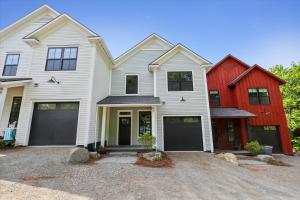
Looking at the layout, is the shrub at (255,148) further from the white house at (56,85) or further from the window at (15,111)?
the window at (15,111)

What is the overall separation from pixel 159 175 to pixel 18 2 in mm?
14447

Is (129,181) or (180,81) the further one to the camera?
(180,81)

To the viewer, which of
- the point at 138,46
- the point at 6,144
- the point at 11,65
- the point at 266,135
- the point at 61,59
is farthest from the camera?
the point at 138,46

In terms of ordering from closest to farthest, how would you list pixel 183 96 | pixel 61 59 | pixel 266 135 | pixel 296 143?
1. pixel 61 59
2. pixel 183 96
3. pixel 266 135
4. pixel 296 143

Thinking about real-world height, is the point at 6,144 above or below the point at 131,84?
below

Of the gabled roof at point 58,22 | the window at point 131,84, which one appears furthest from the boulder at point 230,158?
the gabled roof at point 58,22

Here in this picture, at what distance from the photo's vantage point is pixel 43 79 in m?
9.73

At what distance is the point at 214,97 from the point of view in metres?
14.7

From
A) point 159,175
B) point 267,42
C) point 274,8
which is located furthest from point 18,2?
point 267,42

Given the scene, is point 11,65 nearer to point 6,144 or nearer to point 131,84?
point 6,144

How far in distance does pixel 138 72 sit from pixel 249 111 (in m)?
9.98

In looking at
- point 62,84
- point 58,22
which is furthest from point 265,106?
point 58,22

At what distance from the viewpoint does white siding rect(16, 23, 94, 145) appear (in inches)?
359

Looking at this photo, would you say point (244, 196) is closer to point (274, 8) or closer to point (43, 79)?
point (43, 79)
